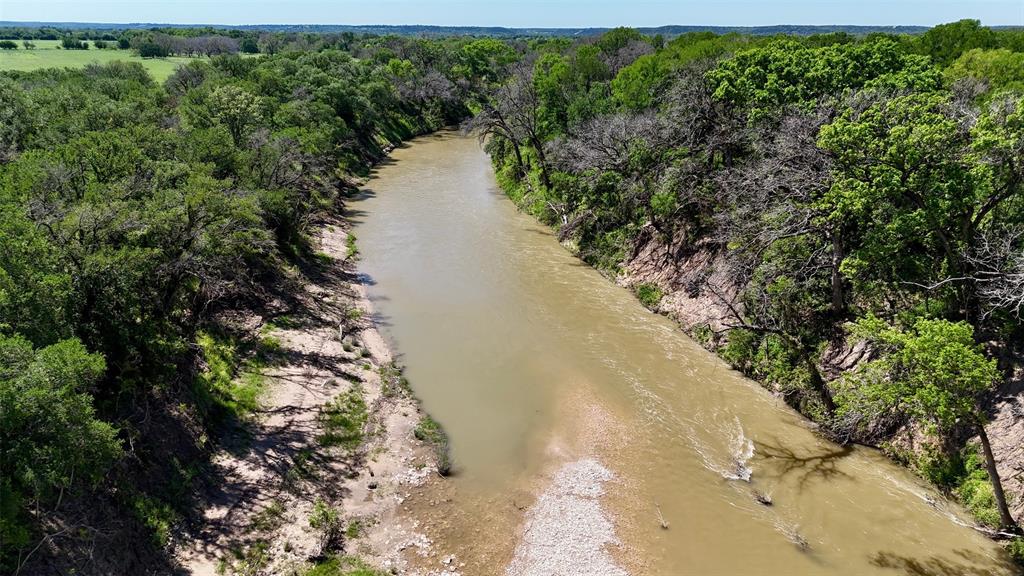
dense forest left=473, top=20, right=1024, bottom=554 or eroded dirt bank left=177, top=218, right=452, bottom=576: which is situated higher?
dense forest left=473, top=20, right=1024, bottom=554

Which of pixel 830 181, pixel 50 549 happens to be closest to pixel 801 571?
pixel 830 181

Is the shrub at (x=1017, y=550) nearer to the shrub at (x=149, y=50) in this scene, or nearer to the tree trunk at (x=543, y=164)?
the tree trunk at (x=543, y=164)

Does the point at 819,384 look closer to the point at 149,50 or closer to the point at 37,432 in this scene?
the point at 37,432

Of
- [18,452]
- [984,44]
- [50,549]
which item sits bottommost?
[50,549]

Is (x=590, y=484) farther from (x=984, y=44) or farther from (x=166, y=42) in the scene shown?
(x=166, y=42)

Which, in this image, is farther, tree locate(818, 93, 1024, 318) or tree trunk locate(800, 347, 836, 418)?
tree trunk locate(800, 347, 836, 418)

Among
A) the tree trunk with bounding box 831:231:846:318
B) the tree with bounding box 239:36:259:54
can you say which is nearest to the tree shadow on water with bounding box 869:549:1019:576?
the tree trunk with bounding box 831:231:846:318

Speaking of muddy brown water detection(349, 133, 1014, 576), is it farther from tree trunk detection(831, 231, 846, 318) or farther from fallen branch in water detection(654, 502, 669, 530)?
tree trunk detection(831, 231, 846, 318)
